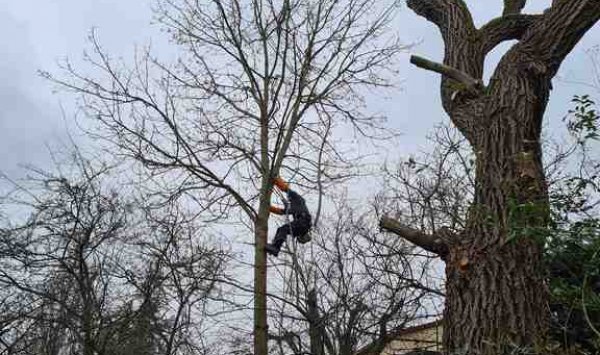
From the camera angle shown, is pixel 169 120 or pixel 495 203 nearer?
pixel 495 203

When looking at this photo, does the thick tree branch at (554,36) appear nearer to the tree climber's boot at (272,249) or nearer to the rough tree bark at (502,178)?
the rough tree bark at (502,178)

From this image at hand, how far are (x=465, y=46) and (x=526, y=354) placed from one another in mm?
3201

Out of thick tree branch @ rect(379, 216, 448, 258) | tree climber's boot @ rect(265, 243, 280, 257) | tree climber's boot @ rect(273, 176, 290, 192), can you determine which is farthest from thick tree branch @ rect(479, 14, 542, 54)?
tree climber's boot @ rect(265, 243, 280, 257)

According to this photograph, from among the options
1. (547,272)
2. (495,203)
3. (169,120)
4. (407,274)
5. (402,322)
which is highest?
(169,120)

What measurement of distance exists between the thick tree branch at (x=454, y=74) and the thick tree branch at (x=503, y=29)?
2.53 ft

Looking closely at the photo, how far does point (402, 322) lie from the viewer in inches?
426

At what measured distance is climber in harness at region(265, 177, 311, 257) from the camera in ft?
26.1

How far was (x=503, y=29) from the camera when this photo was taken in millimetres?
5699

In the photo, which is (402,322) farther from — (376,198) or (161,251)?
(161,251)

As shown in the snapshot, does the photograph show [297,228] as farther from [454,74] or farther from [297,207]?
[454,74]

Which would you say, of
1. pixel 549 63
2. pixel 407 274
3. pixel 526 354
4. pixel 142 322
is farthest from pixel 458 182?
pixel 526 354

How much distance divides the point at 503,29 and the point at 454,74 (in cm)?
102

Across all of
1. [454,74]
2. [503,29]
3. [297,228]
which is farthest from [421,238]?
[297,228]

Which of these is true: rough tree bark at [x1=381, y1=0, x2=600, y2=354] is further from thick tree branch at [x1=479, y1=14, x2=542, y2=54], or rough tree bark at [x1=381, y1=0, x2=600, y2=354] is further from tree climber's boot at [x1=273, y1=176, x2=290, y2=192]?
tree climber's boot at [x1=273, y1=176, x2=290, y2=192]
